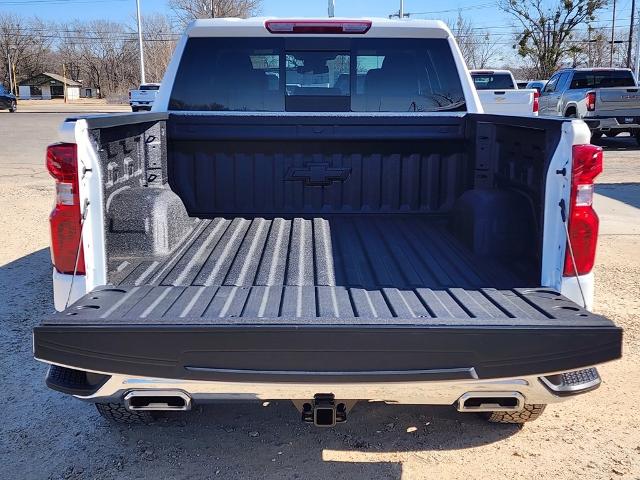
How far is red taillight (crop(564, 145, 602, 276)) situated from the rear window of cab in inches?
Answer: 62.6

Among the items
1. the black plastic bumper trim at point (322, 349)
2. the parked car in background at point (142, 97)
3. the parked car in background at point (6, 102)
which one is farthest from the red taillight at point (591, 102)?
the parked car in background at point (6, 102)

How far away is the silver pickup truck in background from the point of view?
17156mm

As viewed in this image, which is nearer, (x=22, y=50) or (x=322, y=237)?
(x=322, y=237)

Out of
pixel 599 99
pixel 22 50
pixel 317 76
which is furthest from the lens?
pixel 22 50

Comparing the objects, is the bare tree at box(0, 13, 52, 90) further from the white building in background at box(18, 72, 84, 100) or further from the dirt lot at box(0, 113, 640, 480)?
the dirt lot at box(0, 113, 640, 480)

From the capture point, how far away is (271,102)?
4324 millimetres

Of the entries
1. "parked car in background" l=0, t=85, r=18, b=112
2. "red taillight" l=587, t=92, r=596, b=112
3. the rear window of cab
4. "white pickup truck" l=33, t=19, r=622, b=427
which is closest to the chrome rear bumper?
"white pickup truck" l=33, t=19, r=622, b=427

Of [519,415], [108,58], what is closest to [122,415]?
[519,415]

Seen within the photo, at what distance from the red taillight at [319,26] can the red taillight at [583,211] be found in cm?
194

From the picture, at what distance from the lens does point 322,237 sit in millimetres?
3912

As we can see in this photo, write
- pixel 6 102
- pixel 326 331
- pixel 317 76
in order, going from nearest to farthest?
pixel 326 331 < pixel 317 76 < pixel 6 102

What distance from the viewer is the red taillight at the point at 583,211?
2764mm

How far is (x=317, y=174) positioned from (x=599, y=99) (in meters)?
15.2

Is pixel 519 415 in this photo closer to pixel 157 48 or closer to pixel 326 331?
pixel 326 331
